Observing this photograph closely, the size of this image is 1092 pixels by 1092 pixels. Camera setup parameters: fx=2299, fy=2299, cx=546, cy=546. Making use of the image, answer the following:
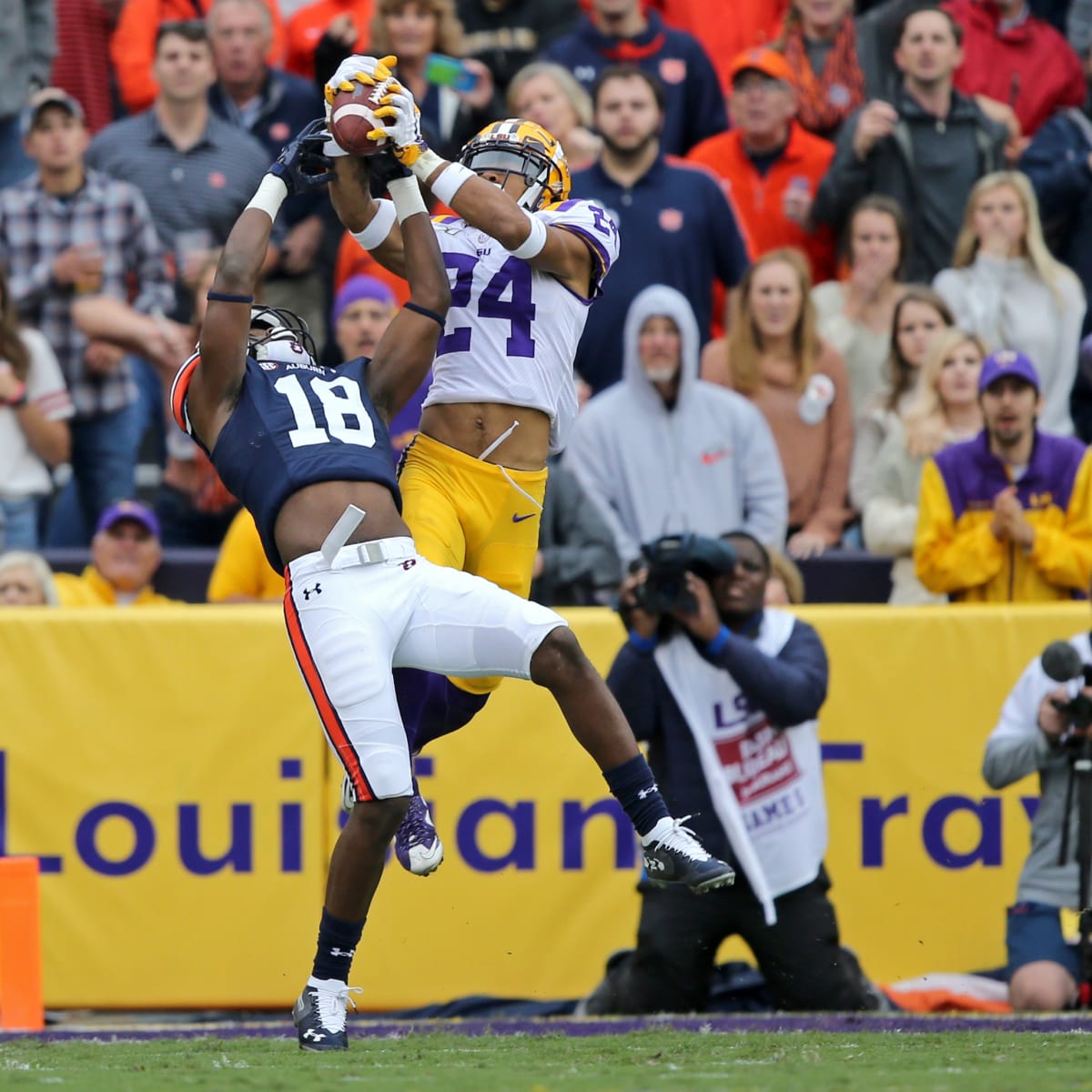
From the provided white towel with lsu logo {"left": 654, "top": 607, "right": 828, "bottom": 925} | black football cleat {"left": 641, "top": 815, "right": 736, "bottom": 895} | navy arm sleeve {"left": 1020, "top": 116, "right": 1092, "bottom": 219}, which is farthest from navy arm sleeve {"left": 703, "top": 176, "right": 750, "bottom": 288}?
black football cleat {"left": 641, "top": 815, "right": 736, "bottom": 895}

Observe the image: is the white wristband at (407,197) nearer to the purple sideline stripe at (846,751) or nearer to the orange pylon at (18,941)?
the orange pylon at (18,941)

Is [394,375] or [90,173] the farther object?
[90,173]

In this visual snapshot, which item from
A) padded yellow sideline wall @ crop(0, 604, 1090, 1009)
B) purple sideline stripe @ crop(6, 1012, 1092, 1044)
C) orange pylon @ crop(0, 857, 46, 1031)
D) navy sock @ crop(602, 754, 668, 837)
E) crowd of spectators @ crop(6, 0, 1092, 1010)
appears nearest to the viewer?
navy sock @ crop(602, 754, 668, 837)

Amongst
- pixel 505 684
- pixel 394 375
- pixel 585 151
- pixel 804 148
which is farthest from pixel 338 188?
pixel 804 148

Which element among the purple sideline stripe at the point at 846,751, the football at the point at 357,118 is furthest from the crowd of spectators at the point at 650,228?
the football at the point at 357,118

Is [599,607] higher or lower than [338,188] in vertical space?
lower

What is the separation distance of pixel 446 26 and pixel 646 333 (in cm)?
225

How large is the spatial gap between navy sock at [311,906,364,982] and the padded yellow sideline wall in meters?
2.23

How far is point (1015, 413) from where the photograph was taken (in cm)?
878

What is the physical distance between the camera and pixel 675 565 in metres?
7.52

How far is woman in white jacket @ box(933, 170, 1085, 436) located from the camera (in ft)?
33.1

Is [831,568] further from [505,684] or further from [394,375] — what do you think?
[394,375]

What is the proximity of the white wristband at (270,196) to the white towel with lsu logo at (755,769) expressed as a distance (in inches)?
92.5

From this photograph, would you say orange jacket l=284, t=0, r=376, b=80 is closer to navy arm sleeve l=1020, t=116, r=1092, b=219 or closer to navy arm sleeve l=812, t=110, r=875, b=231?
navy arm sleeve l=812, t=110, r=875, b=231
